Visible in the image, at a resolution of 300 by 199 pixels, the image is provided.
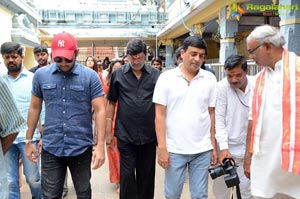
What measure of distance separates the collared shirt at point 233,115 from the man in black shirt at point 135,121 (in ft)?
2.31

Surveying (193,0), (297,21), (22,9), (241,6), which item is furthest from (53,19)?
(297,21)

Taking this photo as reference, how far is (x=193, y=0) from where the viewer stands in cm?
1048

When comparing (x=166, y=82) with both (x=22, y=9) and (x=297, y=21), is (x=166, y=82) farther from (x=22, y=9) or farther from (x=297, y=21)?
(x=22, y=9)

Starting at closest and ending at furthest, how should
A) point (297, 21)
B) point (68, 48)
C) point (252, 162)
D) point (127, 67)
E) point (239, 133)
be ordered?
point (252, 162), point (68, 48), point (239, 133), point (127, 67), point (297, 21)

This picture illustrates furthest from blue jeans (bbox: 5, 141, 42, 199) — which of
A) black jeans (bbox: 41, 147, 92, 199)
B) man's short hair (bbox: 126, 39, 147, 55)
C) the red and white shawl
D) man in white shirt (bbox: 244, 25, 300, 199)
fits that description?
the red and white shawl

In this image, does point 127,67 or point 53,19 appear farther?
point 53,19

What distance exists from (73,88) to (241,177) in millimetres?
1852

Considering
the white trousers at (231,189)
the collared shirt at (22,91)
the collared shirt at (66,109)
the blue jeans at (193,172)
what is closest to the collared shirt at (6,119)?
the collared shirt at (66,109)

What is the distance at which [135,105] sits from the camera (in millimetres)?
3535

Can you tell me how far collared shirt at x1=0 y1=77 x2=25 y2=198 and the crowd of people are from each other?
0.02m

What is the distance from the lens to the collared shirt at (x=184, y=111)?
3.03 metres

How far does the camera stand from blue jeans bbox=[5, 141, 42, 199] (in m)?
3.51

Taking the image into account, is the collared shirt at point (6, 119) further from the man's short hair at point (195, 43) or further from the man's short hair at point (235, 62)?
the man's short hair at point (235, 62)

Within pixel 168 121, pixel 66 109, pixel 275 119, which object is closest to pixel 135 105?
pixel 168 121
